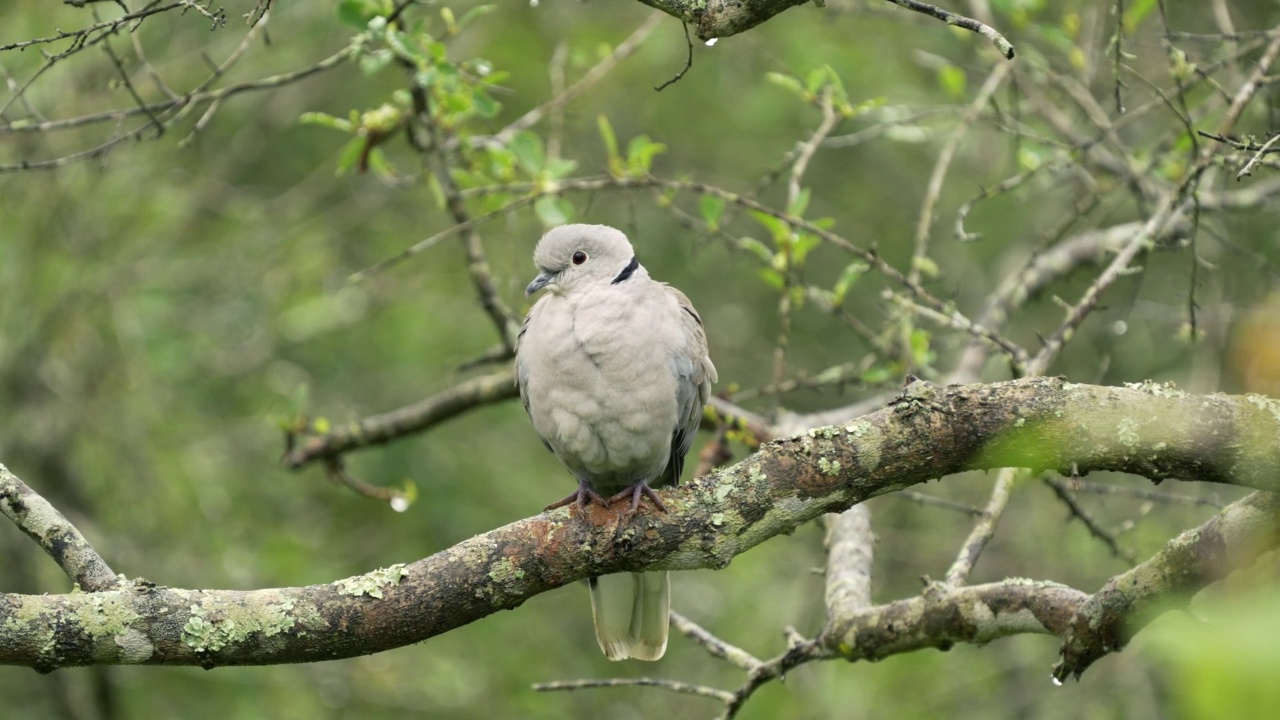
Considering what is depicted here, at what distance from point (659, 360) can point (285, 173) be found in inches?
218

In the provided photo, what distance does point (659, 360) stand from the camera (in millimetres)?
3914

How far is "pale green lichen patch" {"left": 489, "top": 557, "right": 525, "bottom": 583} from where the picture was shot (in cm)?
285

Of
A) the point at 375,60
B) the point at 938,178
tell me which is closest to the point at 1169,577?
the point at 938,178

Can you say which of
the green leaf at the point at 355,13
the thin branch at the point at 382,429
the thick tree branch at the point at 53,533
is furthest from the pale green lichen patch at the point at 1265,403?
the thin branch at the point at 382,429

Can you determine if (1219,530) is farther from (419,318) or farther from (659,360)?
(419,318)

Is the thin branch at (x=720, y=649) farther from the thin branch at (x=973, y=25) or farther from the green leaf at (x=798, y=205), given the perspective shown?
the thin branch at (x=973, y=25)

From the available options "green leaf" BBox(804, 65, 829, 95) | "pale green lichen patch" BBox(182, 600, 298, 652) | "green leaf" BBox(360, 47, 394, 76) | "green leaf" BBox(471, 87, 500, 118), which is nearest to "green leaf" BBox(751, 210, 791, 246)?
"green leaf" BBox(804, 65, 829, 95)

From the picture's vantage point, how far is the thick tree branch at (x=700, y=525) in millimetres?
2576

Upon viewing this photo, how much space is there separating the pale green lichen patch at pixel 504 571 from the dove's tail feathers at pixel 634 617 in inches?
48.2

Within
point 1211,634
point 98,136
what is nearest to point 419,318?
point 98,136

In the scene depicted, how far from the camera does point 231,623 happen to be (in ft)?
8.81

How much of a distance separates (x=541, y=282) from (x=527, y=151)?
0.58 metres

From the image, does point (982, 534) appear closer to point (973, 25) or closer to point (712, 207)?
point (973, 25)

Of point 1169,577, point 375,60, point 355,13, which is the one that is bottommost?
point 1169,577
